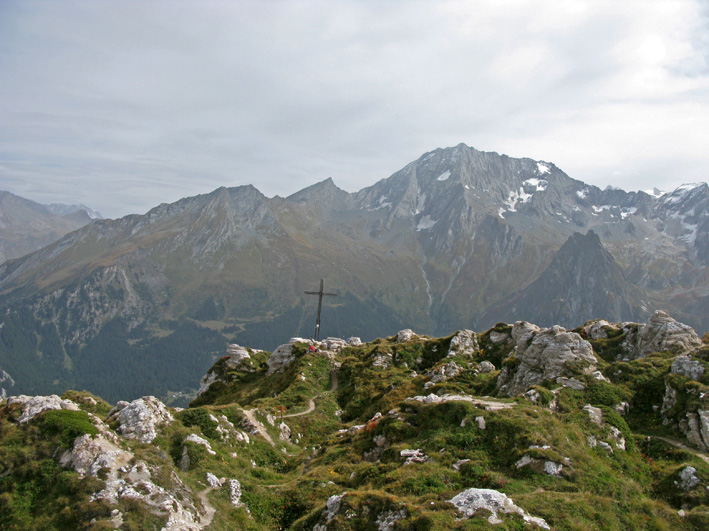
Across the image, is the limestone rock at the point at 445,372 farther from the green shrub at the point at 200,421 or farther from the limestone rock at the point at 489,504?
the limestone rock at the point at 489,504

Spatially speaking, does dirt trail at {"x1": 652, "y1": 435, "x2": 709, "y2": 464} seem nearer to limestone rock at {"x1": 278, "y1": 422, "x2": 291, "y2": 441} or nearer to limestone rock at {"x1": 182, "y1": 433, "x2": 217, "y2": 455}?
limestone rock at {"x1": 182, "y1": 433, "x2": 217, "y2": 455}

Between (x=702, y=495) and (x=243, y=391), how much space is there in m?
57.8

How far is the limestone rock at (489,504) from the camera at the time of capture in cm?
1691

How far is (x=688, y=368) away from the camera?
105 feet

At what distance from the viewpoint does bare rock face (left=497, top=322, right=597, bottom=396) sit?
1454 inches

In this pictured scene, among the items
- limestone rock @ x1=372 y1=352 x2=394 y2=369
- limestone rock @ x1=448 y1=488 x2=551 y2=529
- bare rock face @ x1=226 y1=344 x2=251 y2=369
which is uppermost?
limestone rock @ x1=448 y1=488 x2=551 y2=529

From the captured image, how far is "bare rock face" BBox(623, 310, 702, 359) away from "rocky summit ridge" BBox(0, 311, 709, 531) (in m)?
0.58

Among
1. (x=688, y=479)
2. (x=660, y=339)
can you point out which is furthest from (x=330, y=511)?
(x=660, y=339)

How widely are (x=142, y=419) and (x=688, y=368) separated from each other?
4223 centimetres

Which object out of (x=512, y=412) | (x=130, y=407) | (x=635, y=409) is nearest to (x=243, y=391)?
(x=130, y=407)

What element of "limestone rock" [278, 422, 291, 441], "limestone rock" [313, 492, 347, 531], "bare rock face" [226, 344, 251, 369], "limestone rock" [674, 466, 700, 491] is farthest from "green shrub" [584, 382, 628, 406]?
"bare rock face" [226, 344, 251, 369]

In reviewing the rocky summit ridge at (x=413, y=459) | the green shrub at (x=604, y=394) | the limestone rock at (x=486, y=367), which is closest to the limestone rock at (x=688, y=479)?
the rocky summit ridge at (x=413, y=459)

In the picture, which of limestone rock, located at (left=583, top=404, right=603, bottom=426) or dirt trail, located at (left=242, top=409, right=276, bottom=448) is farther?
dirt trail, located at (left=242, top=409, right=276, bottom=448)

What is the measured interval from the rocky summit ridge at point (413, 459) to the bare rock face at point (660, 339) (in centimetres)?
58
